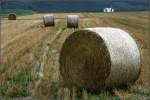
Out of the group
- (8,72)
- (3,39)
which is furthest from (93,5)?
(8,72)

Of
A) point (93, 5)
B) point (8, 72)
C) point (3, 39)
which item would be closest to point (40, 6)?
point (93, 5)

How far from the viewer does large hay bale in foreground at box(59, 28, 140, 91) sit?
929 centimetres

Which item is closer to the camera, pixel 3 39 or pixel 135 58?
pixel 135 58

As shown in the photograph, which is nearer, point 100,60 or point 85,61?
point 100,60

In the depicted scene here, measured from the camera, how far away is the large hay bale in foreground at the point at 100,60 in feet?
30.5

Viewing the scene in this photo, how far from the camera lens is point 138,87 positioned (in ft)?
32.6

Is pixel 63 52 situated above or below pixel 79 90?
above

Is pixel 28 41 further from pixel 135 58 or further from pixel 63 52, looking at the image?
pixel 135 58

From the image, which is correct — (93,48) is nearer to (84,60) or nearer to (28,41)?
(84,60)

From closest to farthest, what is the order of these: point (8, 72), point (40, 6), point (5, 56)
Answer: point (8, 72)
point (5, 56)
point (40, 6)

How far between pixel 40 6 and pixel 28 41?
8930 cm

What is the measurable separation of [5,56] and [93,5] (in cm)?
10320

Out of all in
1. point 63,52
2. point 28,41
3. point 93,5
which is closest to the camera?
point 63,52

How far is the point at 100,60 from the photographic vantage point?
31.0ft
